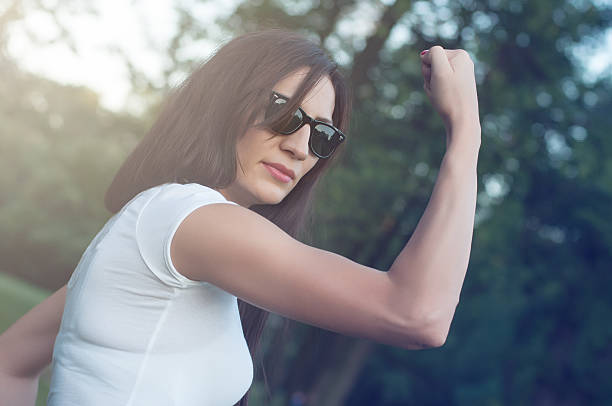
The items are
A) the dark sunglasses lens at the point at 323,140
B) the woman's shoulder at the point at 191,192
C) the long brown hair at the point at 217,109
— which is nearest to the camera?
the woman's shoulder at the point at 191,192

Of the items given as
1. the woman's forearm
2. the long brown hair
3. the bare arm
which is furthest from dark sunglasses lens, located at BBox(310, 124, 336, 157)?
the bare arm

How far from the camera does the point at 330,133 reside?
210 cm

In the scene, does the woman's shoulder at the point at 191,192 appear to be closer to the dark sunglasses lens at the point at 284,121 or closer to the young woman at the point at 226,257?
the young woman at the point at 226,257

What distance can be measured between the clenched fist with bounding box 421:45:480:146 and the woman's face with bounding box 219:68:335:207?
42 centimetres

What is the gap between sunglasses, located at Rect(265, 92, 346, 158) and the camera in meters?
1.97

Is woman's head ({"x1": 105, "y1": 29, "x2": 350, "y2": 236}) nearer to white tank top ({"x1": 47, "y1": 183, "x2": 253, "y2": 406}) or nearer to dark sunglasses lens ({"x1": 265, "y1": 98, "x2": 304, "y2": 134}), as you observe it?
dark sunglasses lens ({"x1": 265, "y1": 98, "x2": 304, "y2": 134})

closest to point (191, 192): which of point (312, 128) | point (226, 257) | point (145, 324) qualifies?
point (226, 257)

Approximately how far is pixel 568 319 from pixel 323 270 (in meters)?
22.0

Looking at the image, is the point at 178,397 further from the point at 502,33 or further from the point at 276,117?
the point at 502,33

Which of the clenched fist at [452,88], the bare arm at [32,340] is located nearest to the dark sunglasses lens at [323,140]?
the clenched fist at [452,88]

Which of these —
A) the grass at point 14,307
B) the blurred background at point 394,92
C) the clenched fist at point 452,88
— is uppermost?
the clenched fist at point 452,88

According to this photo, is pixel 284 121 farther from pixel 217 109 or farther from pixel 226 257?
pixel 226 257

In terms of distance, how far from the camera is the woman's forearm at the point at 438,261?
4.48 feet

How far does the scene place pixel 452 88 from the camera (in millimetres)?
1669
